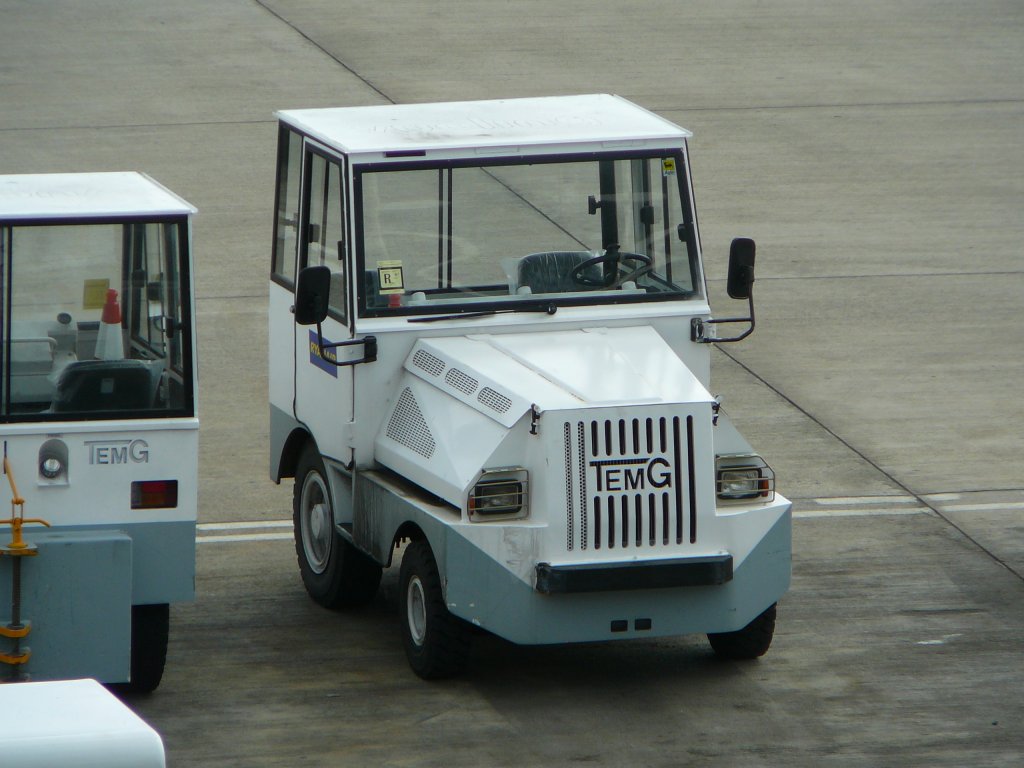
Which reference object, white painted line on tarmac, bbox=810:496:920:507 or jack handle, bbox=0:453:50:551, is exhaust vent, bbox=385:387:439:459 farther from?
white painted line on tarmac, bbox=810:496:920:507

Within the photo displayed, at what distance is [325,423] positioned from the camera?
384 inches

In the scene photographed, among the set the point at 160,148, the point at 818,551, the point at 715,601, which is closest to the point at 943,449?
the point at 818,551

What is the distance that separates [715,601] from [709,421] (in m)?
0.82

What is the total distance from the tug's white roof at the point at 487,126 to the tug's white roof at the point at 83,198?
1.21 metres

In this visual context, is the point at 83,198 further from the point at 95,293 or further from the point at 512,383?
the point at 512,383

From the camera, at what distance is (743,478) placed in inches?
343

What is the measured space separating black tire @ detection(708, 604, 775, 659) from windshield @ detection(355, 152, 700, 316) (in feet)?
5.49

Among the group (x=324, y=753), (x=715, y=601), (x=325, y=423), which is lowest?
(x=324, y=753)

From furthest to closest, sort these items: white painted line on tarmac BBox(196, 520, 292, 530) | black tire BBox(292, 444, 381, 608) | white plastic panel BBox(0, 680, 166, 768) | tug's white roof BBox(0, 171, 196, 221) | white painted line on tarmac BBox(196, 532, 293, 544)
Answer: white painted line on tarmac BBox(196, 520, 292, 530) < white painted line on tarmac BBox(196, 532, 293, 544) < black tire BBox(292, 444, 381, 608) < tug's white roof BBox(0, 171, 196, 221) < white plastic panel BBox(0, 680, 166, 768)

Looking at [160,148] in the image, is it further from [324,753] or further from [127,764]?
[127,764]

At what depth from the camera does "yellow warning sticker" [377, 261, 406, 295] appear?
9.29 metres

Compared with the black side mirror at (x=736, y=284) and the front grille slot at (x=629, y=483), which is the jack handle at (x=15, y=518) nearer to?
the front grille slot at (x=629, y=483)

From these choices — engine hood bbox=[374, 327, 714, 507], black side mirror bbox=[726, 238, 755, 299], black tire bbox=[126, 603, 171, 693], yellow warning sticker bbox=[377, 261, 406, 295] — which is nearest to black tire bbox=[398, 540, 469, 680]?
engine hood bbox=[374, 327, 714, 507]

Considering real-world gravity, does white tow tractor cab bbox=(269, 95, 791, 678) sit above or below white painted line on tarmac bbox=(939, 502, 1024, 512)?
above
